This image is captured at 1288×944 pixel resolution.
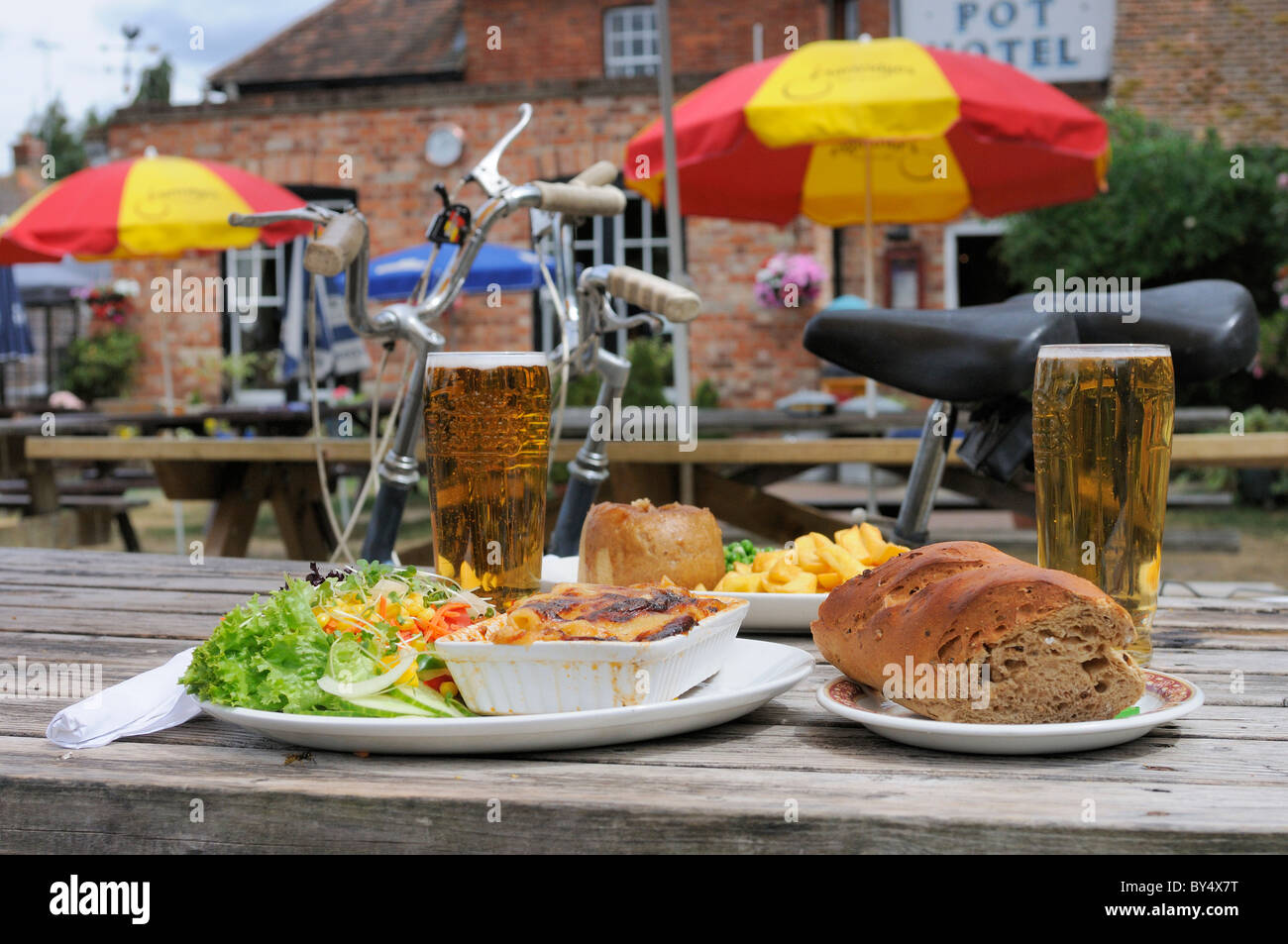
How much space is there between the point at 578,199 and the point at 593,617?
1.12 m

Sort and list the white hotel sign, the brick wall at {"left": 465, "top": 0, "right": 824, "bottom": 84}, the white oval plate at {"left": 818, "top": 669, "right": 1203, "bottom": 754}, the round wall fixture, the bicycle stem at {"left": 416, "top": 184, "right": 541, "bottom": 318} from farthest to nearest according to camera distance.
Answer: the brick wall at {"left": 465, "top": 0, "right": 824, "bottom": 84}, the round wall fixture, the white hotel sign, the bicycle stem at {"left": 416, "top": 184, "right": 541, "bottom": 318}, the white oval plate at {"left": 818, "top": 669, "right": 1203, "bottom": 754}

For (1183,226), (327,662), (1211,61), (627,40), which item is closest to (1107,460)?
(327,662)

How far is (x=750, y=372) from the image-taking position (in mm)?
12023

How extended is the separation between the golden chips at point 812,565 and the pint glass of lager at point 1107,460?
0.95ft

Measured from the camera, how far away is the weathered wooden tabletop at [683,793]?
0.81 m

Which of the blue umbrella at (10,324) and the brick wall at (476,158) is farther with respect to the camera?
the brick wall at (476,158)

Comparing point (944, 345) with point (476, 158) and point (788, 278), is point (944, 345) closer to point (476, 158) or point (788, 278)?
point (788, 278)

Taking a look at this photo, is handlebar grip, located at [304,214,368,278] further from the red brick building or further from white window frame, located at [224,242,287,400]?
white window frame, located at [224,242,287,400]

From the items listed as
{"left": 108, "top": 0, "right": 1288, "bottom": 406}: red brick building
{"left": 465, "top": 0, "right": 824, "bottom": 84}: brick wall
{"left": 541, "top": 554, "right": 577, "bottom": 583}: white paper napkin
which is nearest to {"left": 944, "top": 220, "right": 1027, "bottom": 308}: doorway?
{"left": 108, "top": 0, "right": 1288, "bottom": 406}: red brick building

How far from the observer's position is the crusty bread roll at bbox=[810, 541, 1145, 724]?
3.11 ft

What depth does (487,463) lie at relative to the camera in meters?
1.39

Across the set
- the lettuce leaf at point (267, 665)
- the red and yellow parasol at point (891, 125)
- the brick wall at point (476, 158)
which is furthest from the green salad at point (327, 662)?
the brick wall at point (476, 158)

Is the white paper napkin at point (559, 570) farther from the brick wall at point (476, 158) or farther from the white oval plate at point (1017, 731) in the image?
the brick wall at point (476, 158)

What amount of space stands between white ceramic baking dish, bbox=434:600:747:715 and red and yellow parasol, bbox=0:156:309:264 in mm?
6505
